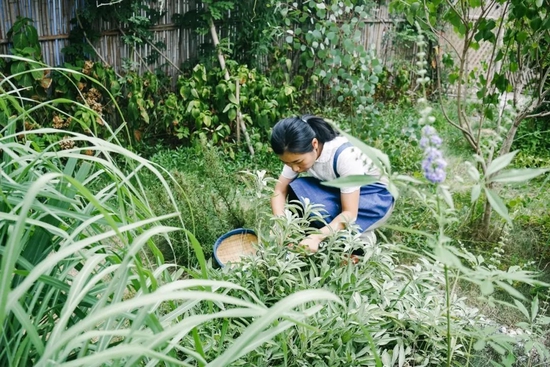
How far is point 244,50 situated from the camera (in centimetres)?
516

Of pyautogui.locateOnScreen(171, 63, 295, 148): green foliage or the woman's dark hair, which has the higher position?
the woman's dark hair

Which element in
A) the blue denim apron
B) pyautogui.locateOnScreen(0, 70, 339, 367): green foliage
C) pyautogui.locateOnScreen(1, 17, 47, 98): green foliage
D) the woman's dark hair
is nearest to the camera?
pyautogui.locateOnScreen(0, 70, 339, 367): green foliage

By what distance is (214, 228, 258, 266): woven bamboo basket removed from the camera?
115 inches

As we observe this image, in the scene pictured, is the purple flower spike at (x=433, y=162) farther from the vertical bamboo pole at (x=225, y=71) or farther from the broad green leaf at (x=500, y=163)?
the vertical bamboo pole at (x=225, y=71)

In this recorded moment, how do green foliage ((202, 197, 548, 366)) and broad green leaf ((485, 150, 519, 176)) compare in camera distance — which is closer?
broad green leaf ((485, 150, 519, 176))

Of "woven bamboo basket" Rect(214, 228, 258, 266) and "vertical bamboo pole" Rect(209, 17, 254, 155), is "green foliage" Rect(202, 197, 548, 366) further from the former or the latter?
"vertical bamboo pole" Rect(209, 17, 254, 155)

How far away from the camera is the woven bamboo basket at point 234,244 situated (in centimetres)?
293

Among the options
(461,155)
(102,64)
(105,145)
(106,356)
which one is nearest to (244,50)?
(102,64)

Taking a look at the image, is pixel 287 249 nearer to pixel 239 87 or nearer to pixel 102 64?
pixel 239 87

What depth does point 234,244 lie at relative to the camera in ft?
9.93

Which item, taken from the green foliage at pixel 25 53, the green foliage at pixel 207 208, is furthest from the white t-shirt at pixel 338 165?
the green foliage at pixel 25 53

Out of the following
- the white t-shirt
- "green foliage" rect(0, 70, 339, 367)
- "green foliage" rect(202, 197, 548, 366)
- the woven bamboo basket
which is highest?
"green foliage" rect(0, 70, 339, 367)

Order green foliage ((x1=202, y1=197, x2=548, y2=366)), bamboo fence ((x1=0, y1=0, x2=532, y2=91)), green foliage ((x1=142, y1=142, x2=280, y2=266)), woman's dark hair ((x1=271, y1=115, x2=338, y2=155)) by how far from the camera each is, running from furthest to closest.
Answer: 1. bamboo fence ((x1=0, y1=0, x2=532, y2=91))
2. green foliage ((x1=142, y1=142, x2=280, y2=266))
3. woman's dark hair ((x1=271, y1=115, x2=338, y2=155))
4. green foliage ((x1=202, y1=197, x2=548, y2=366))

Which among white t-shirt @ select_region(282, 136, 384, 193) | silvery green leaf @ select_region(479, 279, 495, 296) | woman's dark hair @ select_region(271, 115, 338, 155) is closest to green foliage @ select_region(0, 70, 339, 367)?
silvery green leaf @ select_region(479, 279, 495, 296)
